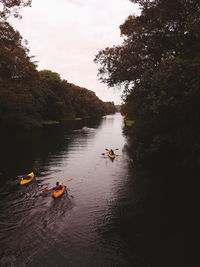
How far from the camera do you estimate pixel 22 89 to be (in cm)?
3494

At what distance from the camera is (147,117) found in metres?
13.2

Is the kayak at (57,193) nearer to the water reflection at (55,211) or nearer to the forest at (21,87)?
the water reflection at (55,211)

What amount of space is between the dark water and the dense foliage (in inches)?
133

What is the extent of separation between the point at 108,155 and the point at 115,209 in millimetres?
11848

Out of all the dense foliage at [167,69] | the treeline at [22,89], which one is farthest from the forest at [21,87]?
the dense foliage at [167,69]

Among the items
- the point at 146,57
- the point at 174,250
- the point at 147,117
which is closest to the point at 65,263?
the point at 174,250

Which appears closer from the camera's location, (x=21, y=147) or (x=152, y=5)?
(x=152, y=5)

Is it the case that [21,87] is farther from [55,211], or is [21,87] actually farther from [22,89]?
[55,211]

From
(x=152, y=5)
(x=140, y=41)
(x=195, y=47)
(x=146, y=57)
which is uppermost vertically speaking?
(x=152, y=5)

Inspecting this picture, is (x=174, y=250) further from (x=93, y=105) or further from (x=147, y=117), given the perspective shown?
(x=93, y=105)

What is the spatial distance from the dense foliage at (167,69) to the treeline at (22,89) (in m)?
8.45

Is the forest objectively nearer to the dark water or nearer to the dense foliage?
the dense foliage

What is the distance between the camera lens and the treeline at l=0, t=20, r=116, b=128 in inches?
738

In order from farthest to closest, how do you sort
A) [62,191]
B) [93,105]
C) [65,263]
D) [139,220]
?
1. [93,105]
2. [62,191]
3. [139,220]
4. [65,263]
